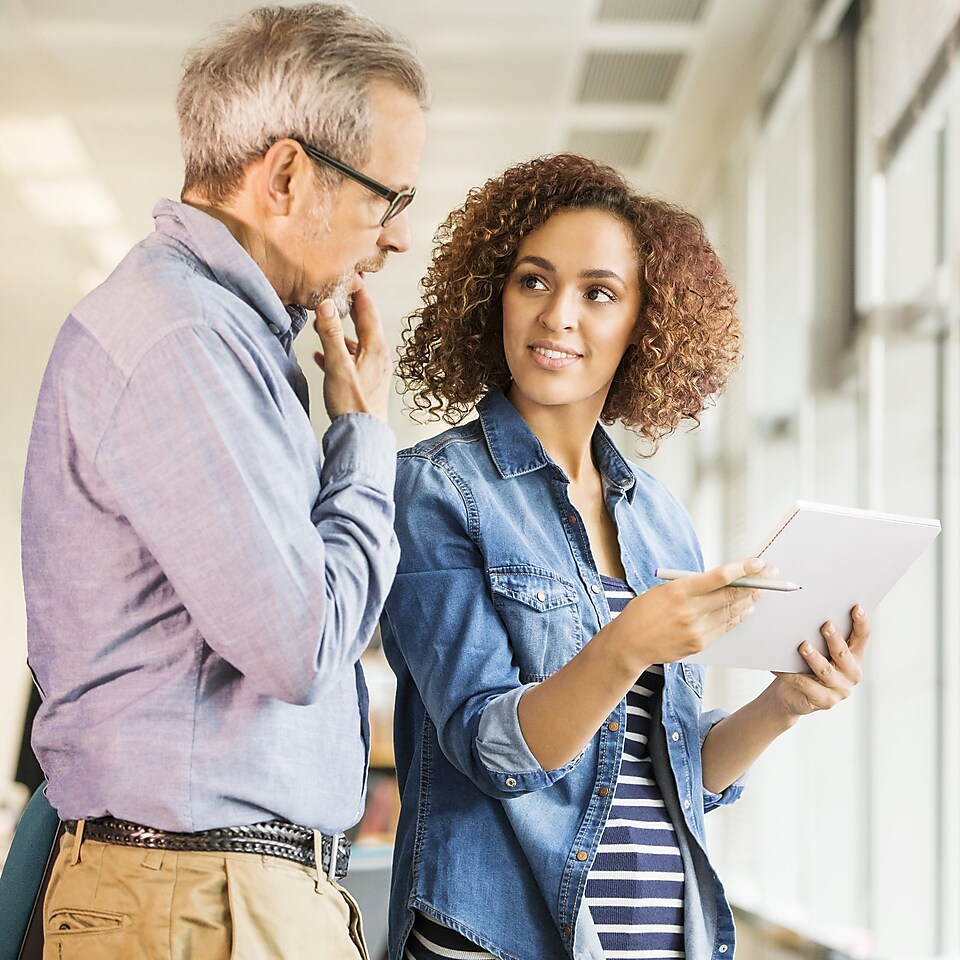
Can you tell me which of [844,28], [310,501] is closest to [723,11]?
[844,28]

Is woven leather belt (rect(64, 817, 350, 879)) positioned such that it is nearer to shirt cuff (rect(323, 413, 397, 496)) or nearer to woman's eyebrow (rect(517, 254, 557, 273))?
shirt cuff (rect(323, 413, 397, 496))

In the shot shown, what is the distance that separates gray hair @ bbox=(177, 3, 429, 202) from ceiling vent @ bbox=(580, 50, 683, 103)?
3.78m

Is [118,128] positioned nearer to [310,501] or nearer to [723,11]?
[723,11]

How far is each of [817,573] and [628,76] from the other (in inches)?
161

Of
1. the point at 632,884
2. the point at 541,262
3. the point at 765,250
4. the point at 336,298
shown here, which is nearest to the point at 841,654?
the point at 632,884

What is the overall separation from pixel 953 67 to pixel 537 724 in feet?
7.67

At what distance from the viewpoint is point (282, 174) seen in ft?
4.09

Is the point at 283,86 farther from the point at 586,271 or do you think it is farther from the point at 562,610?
the point at 562,610

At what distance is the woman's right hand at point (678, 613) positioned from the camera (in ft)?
Answer: 4.17

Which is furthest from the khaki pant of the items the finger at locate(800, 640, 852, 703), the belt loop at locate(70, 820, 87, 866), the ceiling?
the ceiling

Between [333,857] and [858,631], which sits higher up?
[858,631]

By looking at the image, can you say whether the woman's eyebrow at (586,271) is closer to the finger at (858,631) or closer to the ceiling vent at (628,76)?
the finger at (858,631)

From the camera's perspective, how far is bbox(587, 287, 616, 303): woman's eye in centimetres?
165

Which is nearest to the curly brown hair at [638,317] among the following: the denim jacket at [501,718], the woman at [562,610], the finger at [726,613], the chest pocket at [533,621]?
the woman at [562,610]
